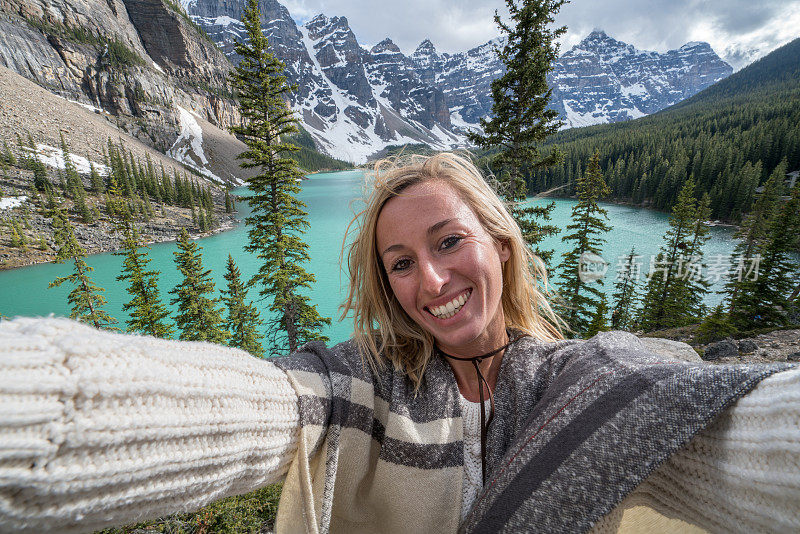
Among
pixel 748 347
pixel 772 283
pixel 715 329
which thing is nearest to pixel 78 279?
pixel 748 347

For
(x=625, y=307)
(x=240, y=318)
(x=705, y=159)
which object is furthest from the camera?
(x=705, y=159)

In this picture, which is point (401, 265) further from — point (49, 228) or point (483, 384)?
point (49, 228)

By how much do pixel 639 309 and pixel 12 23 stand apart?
125 metres

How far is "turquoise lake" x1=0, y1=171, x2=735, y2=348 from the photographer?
24.7 metres

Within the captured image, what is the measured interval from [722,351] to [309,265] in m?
27.6

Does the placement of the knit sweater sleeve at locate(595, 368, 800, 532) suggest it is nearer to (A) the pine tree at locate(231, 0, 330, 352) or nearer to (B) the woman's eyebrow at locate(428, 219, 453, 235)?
(B) the woman's eyebrow at locate(428, 219, 453, 235)

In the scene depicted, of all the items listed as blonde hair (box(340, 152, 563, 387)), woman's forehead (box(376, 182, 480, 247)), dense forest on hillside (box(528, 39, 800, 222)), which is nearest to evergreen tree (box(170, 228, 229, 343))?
blonde hair (box(340, 152, 563, 387))

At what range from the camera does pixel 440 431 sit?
1.35m

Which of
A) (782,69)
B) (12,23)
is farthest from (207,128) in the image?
(782,69)

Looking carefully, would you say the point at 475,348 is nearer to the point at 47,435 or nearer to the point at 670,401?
the point at 670,401

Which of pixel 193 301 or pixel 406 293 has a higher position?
pixel 406 293

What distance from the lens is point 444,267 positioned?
1.62 meters

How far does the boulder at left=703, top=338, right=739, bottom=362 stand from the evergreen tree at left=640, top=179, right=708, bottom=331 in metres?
8.10

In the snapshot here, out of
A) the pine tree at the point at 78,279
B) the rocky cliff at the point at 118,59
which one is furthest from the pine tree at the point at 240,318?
the rocky cliff at the point at 118,59
